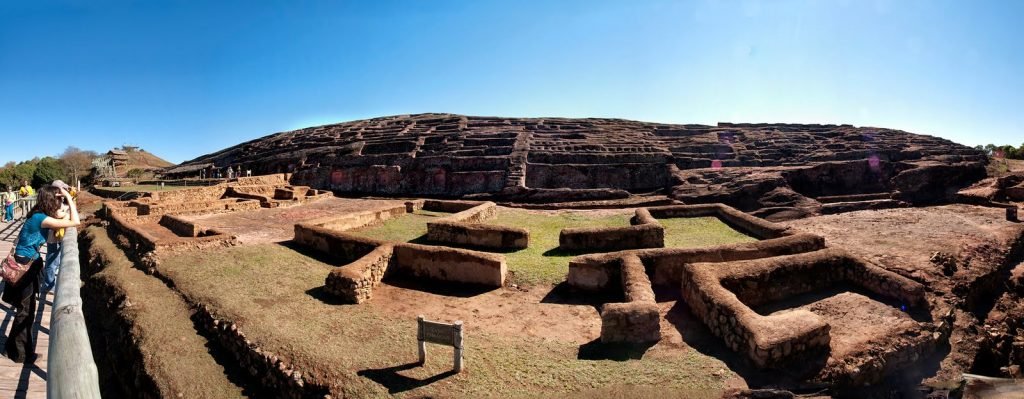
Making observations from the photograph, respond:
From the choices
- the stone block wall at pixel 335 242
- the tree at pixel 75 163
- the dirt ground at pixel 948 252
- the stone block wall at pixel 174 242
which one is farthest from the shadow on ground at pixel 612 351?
the tree at pixel 75 163

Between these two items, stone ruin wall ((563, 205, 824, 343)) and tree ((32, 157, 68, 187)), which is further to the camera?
tree ((32, 157, 68, 187))

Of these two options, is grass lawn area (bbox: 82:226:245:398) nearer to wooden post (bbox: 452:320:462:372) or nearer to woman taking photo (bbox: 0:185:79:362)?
woman taking photo (bbox: 0:185:79:362)

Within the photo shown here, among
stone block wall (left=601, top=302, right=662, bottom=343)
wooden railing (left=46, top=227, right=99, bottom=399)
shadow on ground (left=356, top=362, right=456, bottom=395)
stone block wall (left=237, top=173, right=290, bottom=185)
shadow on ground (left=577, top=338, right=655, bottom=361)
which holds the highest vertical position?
stone block wall (left=237, top=173, right=290, bottom=185)

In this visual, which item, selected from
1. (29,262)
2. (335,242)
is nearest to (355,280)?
(335,242)

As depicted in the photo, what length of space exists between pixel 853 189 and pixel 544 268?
85.9 feet

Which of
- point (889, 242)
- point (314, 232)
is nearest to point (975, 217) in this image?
point (889, 242)

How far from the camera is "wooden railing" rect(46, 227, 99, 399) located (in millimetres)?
1688

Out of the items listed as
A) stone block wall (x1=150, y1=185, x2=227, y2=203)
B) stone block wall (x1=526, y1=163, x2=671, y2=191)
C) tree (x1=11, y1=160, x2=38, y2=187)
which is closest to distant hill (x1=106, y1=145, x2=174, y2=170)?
tree (x1=11, y1=160, x2=38, y2=187)

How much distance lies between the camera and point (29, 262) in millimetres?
4711

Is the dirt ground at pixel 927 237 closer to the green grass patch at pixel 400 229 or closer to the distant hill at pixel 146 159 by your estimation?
the green grass patch at pixel 400 229

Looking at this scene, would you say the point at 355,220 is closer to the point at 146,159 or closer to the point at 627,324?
the point at 627,324

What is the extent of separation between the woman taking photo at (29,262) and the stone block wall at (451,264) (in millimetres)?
5764

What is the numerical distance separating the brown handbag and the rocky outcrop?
2223cm

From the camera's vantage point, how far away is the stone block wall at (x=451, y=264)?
9484mm
